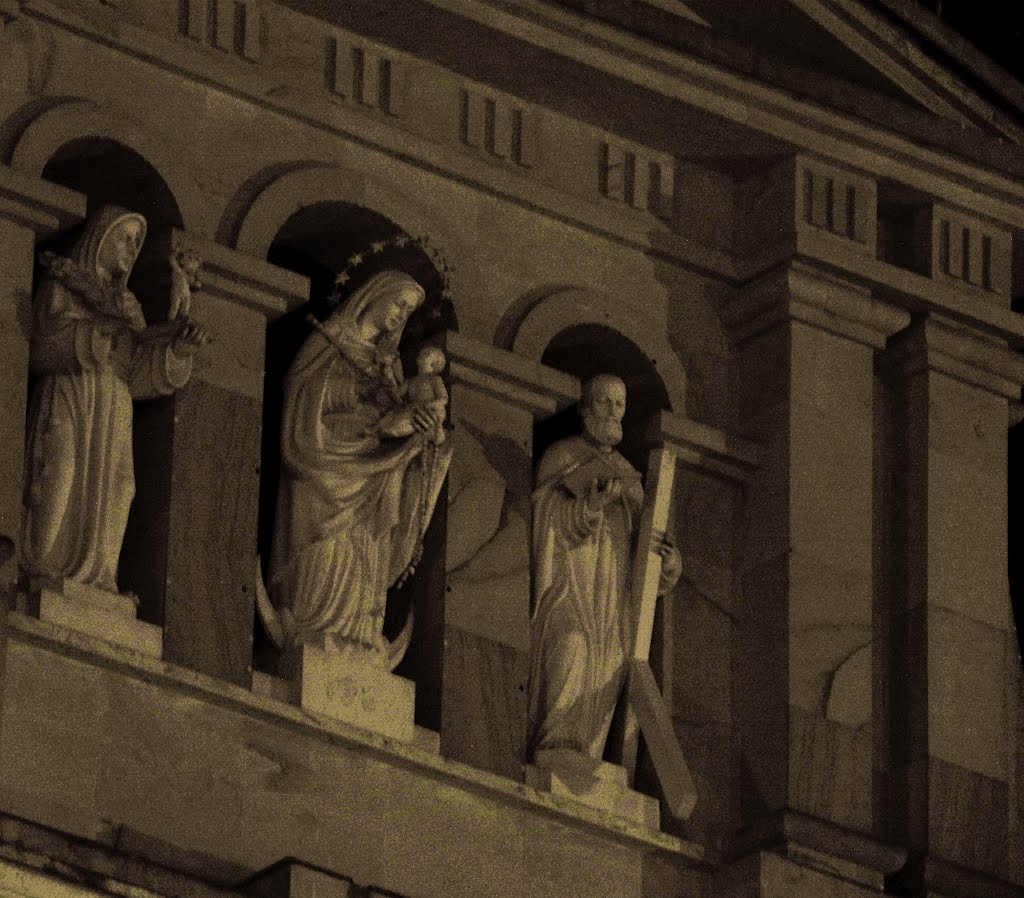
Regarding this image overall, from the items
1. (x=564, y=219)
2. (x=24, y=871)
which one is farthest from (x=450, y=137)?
(x=24, y=871)

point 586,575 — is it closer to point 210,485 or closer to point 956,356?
point 210,485

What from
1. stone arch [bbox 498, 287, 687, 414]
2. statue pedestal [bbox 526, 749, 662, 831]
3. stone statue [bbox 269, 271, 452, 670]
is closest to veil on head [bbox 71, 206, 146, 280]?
stone statue [bbox 269, 271, 452, 670]

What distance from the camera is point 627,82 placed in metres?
33.9

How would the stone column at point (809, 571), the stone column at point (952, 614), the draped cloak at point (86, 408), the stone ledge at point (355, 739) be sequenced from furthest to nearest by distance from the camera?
the stone column at point (952, 614)
the stone column at point (809, 571)
the draped cloak at point (86, 408)
the stone ledge at point (355, 739)

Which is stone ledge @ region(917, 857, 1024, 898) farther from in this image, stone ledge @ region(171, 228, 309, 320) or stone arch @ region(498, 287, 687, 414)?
stone ledge @ region(171, 228, 309, 320)

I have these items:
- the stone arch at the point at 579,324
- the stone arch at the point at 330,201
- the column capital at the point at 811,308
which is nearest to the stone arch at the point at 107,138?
the stone arch at the point at 330,201

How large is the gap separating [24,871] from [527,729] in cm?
395

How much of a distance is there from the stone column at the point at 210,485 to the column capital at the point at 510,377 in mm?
1138

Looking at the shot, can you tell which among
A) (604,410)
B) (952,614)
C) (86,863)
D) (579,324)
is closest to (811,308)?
(579,324)

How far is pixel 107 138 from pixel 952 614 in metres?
5.58

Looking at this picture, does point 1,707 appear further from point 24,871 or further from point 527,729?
point 527,729

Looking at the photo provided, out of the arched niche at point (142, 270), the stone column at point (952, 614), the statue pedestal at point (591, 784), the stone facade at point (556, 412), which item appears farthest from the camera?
the stone column at point (952, 614)

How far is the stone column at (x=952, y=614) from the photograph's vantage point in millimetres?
33781

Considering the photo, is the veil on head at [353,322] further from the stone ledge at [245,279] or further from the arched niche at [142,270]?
the arched niche at [142,270]
